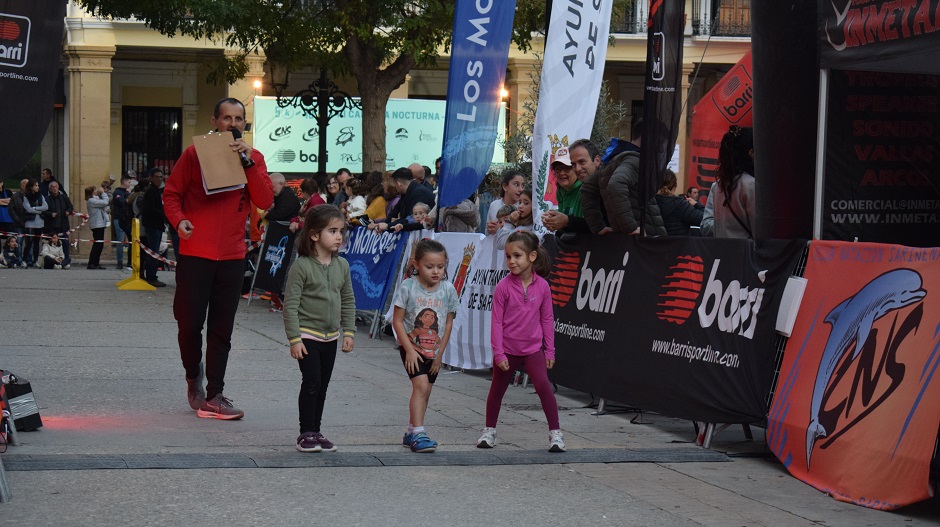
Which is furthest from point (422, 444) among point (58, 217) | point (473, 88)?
point (58, 217)

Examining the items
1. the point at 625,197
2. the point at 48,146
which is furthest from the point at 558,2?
the point at 48,146

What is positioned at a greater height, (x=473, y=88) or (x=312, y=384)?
(x=473, y=88)

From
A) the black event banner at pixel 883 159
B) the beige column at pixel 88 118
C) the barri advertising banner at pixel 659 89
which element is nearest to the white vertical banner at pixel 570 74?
the barri advertising banner at pixel 659 89

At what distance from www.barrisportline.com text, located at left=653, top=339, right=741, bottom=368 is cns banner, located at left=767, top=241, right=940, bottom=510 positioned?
1.29ft

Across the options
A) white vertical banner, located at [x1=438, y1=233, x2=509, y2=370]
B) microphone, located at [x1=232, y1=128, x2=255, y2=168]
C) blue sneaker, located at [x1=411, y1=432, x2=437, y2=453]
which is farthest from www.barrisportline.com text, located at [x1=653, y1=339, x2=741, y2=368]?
microphone, located at [x1=232, y1=128, x2=255, y2=168]

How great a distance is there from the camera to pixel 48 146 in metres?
34.9

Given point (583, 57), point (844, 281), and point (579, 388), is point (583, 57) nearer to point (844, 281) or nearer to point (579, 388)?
point (579, 388)

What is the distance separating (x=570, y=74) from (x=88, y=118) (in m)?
24.8

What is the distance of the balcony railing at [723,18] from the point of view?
1431 inches

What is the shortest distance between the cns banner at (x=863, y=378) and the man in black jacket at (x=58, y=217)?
21.6 meters

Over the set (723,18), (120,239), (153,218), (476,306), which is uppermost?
(723,18)

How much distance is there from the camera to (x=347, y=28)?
22188 mm

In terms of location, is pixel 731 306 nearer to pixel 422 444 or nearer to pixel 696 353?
pixel 696 353

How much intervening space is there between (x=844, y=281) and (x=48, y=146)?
103ft
